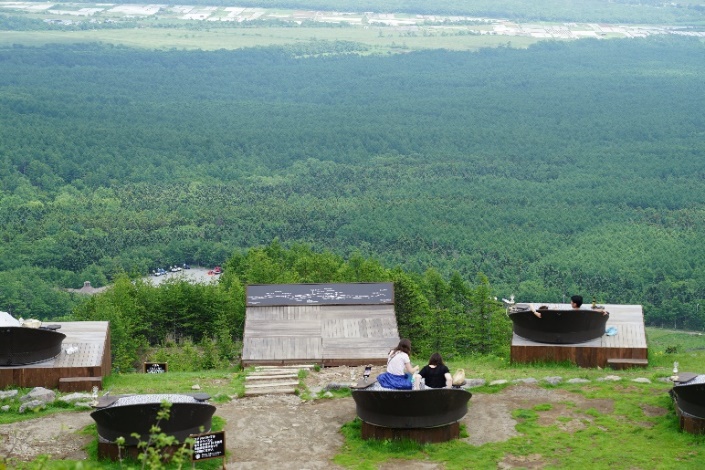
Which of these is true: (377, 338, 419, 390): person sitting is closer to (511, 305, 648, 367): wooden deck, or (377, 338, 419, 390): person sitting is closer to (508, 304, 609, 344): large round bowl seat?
(508, 304, 609, 344): large round bowl seat

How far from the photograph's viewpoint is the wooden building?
3350 cm

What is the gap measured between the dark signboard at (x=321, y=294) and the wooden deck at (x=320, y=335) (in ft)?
0.58

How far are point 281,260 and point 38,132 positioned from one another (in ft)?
344

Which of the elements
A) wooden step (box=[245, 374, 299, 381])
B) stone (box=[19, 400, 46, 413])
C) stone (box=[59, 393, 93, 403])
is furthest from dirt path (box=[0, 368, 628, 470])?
wooden step (box=[245, 374, 299, 381])

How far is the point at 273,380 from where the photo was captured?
98.6ft

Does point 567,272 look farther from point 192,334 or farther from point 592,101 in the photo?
point 592,101

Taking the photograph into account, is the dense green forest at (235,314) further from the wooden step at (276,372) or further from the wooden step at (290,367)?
the wooden step at (276,372)

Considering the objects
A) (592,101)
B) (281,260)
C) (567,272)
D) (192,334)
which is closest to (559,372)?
(192,334)

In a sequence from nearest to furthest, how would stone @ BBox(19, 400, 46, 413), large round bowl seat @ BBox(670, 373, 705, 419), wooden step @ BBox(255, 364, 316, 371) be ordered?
large round bowl seat @ BBox(670, 373, 705, 419) → stone @ BBox(19, 400, 46, 413) → wooden step @ BBox(255, 364, 316, 371)

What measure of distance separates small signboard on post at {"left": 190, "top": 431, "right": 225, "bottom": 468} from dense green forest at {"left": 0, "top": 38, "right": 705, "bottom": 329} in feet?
118

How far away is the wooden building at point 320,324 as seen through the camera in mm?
33500

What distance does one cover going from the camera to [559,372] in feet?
98.6

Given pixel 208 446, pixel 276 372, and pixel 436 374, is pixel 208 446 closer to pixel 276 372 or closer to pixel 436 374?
pixel 436 374

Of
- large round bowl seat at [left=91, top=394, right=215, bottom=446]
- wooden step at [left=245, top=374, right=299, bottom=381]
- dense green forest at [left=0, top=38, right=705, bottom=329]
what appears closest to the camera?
large round bowl seat at [left=91, top=394, right=215, bottom=446]
